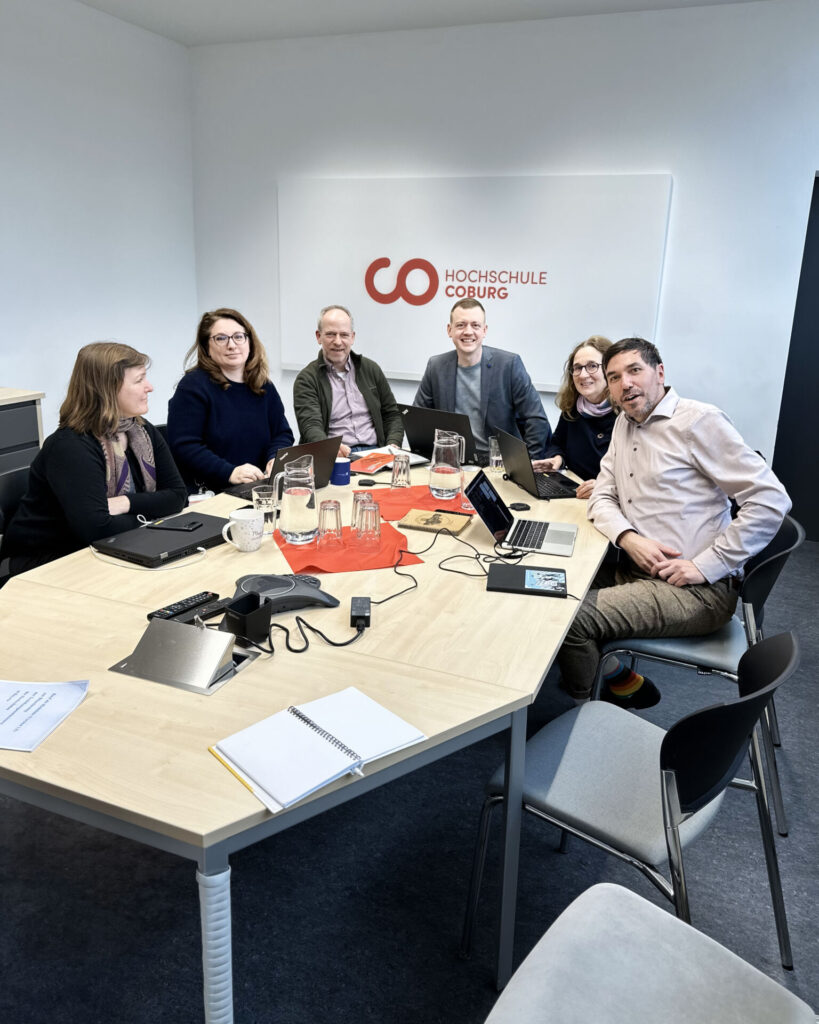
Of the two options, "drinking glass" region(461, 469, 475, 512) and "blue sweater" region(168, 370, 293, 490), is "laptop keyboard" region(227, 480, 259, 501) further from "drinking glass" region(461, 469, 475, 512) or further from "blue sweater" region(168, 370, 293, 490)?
"drinking glass" region(461, 469, 475, 512)

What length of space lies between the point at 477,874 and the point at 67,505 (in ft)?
5.39

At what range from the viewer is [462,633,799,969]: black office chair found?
4.50ft

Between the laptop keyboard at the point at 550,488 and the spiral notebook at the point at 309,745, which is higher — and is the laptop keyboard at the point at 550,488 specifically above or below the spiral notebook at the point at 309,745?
above

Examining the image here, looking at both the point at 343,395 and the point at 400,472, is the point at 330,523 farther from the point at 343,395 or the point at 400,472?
the point at 343,395

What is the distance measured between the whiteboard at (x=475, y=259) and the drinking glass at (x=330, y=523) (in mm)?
3020

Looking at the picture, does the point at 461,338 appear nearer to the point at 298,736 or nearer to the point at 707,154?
the point at 707,154

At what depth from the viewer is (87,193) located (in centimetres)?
496

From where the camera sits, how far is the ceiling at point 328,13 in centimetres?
443

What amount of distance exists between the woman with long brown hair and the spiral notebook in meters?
1.33

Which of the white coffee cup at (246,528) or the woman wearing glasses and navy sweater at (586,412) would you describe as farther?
the woman wearing glasses and navy sweater at (586,412)

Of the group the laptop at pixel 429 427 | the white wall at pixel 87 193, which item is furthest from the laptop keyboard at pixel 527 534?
A: the white wall at pixel 87 193

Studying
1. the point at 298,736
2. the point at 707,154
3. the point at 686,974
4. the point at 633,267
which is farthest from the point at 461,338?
the point at 686,974

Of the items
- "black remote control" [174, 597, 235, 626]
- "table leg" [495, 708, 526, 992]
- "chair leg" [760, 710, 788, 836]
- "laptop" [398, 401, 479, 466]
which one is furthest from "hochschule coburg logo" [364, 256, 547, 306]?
"table leg" [495, 708, 526, 992]

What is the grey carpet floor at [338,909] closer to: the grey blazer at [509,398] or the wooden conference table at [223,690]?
the wooden conference table at [223,690]
